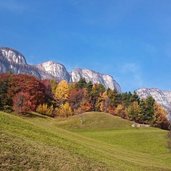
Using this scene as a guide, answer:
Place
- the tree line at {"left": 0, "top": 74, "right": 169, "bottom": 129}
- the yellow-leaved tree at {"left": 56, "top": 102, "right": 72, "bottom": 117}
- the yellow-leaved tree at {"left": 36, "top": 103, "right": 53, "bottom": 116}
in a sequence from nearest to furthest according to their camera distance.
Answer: the tree line at {"left": 0, "top": 74, "right": 169, "bottom": 129}
the yellow-leaved tree at {"left": 36, "top": 103, "right": 53, "bottom": 116}
the yellow-leaved tree at {"left": 56, "top": 102, "right": 72, "bottom": 117}

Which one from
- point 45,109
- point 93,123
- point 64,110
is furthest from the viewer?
point 64,110

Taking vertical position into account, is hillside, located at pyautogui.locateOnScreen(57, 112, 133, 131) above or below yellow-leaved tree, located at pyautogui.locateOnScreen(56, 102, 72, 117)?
below

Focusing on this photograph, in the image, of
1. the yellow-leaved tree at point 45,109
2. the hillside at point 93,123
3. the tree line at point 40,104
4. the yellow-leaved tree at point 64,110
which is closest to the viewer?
the hillside at point 93,123

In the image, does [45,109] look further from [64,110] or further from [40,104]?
[64,110]

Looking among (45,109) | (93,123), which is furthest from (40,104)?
(93,123)

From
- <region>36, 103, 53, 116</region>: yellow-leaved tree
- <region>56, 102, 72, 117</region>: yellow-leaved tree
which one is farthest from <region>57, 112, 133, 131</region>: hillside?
<region>56, 102, 72, 117</region>: yellow-leaved tree

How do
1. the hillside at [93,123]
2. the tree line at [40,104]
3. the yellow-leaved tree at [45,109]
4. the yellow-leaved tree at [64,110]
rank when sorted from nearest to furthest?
1. the hillside at [93,123]
2. the tree line at [40,104]
3. the yellow-leaved tree at [45,109]
4. the yellow-leaved tree at [64,110]

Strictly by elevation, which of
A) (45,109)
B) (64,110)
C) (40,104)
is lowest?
(45,109)

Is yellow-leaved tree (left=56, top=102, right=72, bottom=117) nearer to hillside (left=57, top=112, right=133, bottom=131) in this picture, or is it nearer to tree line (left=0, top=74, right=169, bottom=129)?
tree line (left=0, top=74, right=169, bottom=129)

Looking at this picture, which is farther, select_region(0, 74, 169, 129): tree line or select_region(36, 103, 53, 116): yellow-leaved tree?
select_region(36, 103, 53, 116): yellow-leaved tree

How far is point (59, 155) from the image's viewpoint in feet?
101

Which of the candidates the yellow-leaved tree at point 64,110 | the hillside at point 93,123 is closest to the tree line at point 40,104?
the yellow-leaved tree at point 64,110

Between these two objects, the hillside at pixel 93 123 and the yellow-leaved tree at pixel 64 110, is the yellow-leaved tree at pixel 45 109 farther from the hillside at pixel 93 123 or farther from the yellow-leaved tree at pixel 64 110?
the hillside at pixel 93 123

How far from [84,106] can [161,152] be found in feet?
375
